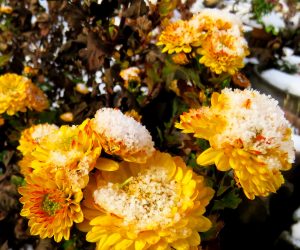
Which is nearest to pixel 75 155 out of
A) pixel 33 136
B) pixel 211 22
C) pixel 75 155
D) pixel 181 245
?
pixel 75 155

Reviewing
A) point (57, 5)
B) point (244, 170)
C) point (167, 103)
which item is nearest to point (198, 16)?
point (167, 103)

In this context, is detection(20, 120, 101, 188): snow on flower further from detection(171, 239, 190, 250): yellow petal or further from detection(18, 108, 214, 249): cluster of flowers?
detection(171, 239, 190, 250): yellow petal

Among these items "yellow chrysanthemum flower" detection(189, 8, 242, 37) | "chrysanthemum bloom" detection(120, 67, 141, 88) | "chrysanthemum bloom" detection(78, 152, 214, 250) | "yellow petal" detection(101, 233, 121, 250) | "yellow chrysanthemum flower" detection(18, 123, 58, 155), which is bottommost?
"yellow chrysanthemum flower" detection(18, 123, 58, 155)

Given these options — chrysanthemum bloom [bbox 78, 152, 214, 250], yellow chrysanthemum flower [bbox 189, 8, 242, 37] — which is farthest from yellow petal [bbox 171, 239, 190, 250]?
yellow chrysanthemum flower [bbox 189, 8, 242, 37]

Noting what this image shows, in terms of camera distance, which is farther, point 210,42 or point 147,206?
point 210,42

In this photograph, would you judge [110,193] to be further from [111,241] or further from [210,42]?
[210,42]

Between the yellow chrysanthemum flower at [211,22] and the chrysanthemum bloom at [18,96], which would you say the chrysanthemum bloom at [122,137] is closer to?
the yellow chrysanthemum flower at [211,22]

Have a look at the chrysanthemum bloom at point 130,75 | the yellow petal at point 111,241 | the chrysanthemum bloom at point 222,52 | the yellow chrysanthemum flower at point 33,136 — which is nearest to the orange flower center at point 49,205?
the yellow petal at point 111,241
